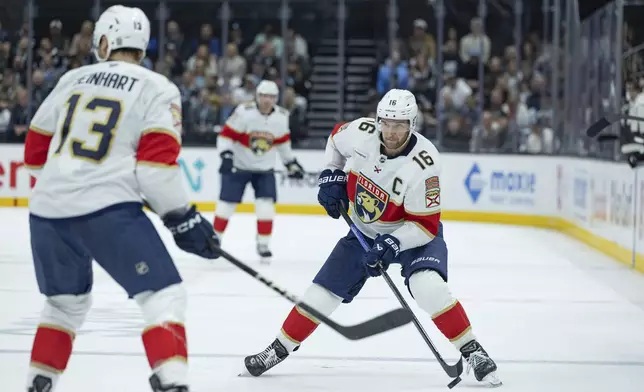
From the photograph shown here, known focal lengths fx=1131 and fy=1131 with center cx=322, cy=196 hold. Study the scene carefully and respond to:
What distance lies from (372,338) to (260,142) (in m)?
3.39

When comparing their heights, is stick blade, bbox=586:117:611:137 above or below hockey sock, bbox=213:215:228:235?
above

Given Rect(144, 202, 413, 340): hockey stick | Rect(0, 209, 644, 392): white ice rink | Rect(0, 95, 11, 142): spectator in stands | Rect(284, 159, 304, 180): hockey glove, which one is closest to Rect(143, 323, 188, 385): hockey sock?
Rect(144, 202, 413, 340): hockey stick

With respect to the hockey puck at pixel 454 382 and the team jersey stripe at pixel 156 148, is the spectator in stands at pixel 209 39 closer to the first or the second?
the hockey puck at pixel 454 382

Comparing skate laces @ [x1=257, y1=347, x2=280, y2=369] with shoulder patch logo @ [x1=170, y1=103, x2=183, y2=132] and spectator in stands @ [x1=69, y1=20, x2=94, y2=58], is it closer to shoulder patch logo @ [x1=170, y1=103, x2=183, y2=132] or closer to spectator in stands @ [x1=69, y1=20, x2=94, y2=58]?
shoulder patch logo @ [x1=170, y1=103, x2=183, y2=132]

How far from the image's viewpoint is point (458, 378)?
3871 mm

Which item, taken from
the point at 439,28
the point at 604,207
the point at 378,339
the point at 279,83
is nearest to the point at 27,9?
the point at 279,83

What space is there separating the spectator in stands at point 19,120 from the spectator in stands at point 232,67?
6.89 feet

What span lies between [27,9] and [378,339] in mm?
8480

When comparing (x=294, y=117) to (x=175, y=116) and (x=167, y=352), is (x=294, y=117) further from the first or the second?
(x=167, y=352)

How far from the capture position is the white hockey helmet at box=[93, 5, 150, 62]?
9.93 feet

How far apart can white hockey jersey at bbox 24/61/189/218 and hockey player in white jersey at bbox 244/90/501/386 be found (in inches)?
43.5

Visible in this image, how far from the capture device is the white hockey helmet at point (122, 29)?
3.03 m

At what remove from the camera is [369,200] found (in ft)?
13.3

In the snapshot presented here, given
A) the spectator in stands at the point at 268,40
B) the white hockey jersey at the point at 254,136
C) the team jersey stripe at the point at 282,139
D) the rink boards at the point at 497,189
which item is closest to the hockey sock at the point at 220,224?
the white hockey jersey at the point at 254,136
